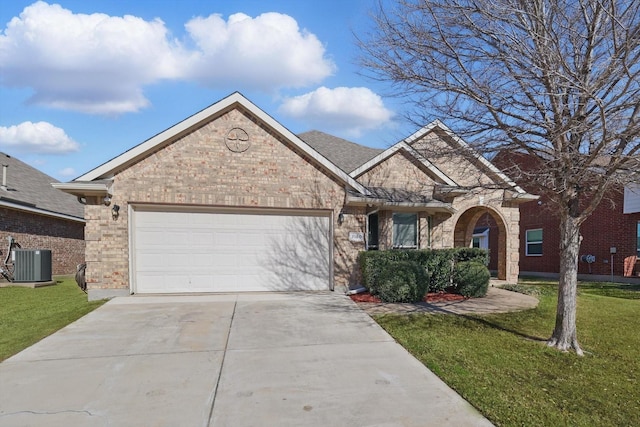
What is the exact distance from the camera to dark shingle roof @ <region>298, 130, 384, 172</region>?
533 inches

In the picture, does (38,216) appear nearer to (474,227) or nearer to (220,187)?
(220,187)

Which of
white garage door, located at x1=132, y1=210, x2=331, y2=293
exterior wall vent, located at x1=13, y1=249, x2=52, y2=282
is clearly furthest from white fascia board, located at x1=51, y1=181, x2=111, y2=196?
exterior wall vent, located at x1=13, y1=249, x2=52, y2=282

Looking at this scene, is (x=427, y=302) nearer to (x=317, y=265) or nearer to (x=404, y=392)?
(x=317, y=265)

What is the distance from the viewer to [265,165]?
413 inches

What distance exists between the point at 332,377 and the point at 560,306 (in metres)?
4.28

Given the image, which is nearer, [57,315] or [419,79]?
[419,79]

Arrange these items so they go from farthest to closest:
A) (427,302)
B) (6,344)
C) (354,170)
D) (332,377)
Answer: (354,170)
(427,302)
(6,344)
(332,377)

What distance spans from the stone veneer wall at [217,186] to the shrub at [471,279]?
2985 millimetres

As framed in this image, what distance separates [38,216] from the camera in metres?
17.0

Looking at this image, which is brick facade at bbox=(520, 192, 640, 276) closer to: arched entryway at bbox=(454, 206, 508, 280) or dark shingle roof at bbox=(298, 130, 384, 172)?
arched entryway at bbox=(454, 206, 508, 280)

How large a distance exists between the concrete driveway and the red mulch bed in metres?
2.24

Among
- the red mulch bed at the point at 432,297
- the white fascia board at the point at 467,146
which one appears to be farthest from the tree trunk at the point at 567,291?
the red mulch bed at the point at 432,297

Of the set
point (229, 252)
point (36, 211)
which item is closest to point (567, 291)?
point (229, 252)

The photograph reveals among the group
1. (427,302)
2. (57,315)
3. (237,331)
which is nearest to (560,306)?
(427,302)
